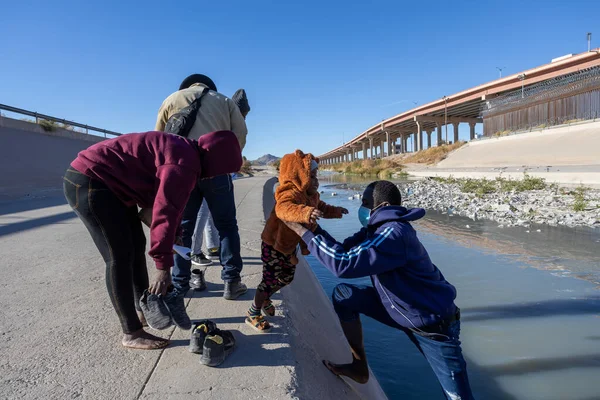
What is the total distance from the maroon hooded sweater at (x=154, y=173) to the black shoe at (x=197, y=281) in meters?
0.98

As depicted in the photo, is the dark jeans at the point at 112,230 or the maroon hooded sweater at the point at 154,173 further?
the dark jeans at the point at 112,230

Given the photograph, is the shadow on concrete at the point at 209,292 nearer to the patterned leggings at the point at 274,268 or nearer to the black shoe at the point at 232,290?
the black shoe at the point at 232,290

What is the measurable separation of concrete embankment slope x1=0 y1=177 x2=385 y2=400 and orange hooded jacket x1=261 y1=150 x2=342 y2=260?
55cm

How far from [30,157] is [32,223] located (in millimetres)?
8556

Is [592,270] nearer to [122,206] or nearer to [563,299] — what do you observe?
[563,299]

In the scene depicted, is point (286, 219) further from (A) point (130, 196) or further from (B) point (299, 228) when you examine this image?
(A) point (130, 196)

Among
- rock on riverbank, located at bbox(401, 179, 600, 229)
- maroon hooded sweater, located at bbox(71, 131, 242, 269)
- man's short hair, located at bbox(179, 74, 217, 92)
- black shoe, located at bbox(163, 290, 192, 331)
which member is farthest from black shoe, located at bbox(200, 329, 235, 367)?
rock on riverbank, located at bbox(401, 179, 600, 229)

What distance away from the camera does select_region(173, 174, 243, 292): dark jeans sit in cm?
253

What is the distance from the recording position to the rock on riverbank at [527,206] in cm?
759

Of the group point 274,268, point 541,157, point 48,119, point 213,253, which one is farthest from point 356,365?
point 541,157

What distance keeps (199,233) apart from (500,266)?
14.0 feet

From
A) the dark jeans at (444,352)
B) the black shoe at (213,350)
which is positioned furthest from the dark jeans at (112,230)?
the dark jeans at (444,352)

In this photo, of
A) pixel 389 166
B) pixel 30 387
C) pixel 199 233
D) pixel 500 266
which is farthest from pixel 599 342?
pixel 389 166

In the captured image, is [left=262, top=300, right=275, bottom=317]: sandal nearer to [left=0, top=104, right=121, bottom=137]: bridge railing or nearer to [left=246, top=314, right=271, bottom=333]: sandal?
[left=246, top=314, right=271, bottom=333]: sandal
